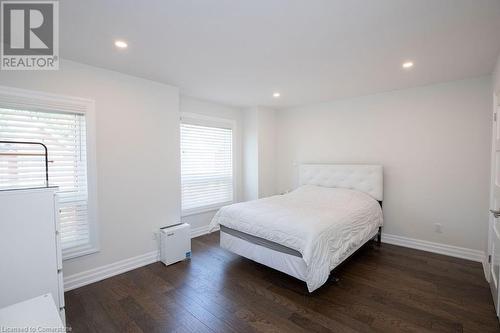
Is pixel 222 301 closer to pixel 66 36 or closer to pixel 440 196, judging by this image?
pixel 66 36

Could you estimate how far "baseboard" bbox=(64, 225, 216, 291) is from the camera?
253cm

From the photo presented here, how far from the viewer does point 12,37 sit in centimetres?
202

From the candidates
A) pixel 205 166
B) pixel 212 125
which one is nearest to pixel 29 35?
pixel 212 125

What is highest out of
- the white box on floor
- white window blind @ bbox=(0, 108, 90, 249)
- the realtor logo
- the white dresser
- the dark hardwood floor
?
the realtor logo

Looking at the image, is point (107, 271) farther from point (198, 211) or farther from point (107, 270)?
point (198, 211)

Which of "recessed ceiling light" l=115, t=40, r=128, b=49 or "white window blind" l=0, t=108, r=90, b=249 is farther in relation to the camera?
"white window blind" l=0, t=108, r=90, b=249

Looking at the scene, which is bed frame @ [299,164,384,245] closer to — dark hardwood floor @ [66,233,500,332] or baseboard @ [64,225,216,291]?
dark hardwood floor @ [66,233,500,332]

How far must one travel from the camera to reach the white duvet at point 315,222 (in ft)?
7.42

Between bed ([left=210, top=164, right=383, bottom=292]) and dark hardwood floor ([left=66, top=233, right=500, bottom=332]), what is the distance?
27cm

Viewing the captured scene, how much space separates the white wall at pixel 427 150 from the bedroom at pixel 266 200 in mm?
20

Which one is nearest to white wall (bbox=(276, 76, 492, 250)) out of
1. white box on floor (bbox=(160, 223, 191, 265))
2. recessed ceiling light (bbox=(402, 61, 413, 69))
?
recessed ceiling light (bbox=(402, 61, 413, 69))

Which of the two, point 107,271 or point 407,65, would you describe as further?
point 107,271

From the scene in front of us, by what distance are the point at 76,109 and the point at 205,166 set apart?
2219 mm

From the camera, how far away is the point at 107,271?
2.78m
